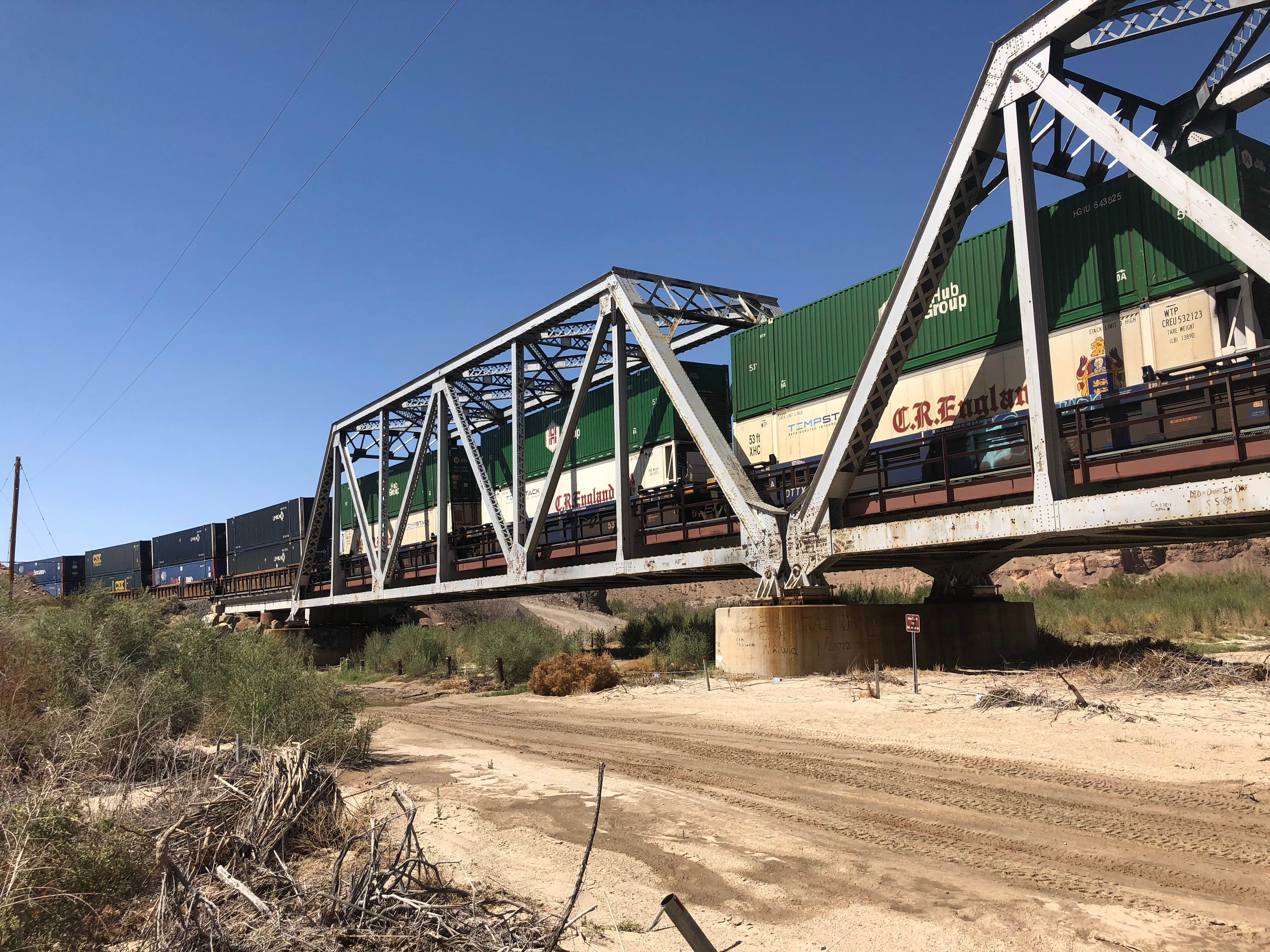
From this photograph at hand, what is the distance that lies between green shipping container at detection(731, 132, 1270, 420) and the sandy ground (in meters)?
6.63

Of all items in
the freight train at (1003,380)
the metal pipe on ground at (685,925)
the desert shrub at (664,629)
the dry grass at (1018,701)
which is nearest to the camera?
the metal pipe on ground at (685,925)

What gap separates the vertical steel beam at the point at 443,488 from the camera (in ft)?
105

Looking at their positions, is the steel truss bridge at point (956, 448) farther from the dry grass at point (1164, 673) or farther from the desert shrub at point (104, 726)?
the desert shrub at point (104, 726)

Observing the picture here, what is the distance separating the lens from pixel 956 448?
54.2 ft

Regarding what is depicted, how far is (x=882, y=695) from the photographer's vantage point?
14.5 m

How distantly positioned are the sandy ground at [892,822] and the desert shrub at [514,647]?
37.7ft

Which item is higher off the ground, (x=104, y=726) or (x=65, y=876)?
(x=104, y=726)

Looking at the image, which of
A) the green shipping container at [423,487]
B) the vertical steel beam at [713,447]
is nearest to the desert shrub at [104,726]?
the vertical steel beam at [713,447]

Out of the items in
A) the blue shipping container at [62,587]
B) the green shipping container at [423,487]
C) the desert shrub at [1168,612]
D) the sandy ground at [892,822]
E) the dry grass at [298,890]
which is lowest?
the desert shrub at [1168,612]

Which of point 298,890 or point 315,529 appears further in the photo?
point 315,529

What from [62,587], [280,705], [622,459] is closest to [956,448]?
[622,459]

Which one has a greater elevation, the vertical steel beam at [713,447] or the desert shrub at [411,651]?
the vertical steel beam at [713,447]

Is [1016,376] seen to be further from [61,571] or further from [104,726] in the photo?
[61,571]

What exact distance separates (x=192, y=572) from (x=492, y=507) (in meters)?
33.3
